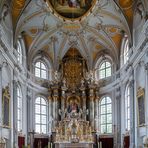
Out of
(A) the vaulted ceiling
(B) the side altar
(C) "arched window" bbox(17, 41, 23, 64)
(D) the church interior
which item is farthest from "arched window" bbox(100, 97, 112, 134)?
(C) "arched window" bbox(17, 41, 23, 64)

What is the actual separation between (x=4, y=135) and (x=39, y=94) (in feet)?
31.3

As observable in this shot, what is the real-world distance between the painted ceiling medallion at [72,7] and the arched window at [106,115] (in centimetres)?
843

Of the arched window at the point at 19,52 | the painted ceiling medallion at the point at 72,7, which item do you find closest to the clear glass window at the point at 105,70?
the painted ceiling medallion at the point at 72,7

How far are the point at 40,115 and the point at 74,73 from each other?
4.83 meters

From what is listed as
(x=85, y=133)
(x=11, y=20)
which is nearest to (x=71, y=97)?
(x=85, y=133)

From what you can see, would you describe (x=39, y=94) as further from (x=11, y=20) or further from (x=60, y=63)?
(x=11, y=20)

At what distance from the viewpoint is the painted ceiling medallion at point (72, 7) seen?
27156mm

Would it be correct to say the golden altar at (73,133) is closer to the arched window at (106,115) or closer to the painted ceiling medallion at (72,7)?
the arched window at (106,115)

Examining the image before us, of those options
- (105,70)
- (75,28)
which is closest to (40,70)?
(75,28)

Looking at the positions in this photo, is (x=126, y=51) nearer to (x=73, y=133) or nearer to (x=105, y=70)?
(x=105, y=70)

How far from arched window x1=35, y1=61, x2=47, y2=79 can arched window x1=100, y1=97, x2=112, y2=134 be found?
18.4 ft

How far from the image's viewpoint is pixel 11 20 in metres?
26.6

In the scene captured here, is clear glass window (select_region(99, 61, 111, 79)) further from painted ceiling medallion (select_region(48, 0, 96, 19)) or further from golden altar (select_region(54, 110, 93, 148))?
painted ceiling medallion (select_region(48, 0, 96, 19))

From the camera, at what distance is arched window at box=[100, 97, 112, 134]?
32406mm
